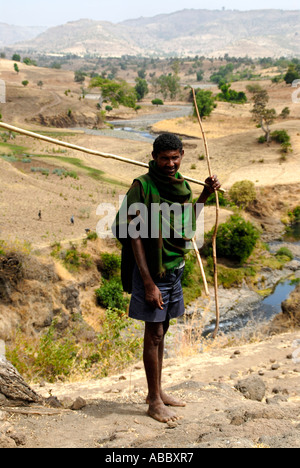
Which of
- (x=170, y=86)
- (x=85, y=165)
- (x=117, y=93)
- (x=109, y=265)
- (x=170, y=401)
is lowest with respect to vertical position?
(x=109, y=265)

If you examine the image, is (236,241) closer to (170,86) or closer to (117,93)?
(117,93)

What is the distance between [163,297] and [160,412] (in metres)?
0.71

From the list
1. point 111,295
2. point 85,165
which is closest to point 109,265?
point 111,295

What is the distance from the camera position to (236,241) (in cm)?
1576

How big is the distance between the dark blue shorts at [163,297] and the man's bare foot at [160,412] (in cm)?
54

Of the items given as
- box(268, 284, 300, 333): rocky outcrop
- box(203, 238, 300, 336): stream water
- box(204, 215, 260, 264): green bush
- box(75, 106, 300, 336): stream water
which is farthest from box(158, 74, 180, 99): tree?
box(268, 284, 300, 333): rocky outcrop

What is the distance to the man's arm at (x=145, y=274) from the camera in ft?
8.77

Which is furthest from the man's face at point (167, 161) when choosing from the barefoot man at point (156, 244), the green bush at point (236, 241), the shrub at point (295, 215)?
the shrub at point (295, 215)

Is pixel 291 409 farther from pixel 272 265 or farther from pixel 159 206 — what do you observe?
pixel 272 265

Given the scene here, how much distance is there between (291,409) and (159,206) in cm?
167
